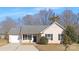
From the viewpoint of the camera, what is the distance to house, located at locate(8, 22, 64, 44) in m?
10.1

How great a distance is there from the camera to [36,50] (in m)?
10.4

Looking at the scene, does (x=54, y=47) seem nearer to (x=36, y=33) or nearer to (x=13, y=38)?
(x=36, y=33)

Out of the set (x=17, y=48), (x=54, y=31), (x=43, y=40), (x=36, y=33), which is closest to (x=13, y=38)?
(x=17, y=48)

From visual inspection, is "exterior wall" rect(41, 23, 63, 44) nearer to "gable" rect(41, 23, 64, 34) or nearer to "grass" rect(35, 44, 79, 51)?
"gable" rect(41, 23, 64, 34)

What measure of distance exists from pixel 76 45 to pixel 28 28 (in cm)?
190

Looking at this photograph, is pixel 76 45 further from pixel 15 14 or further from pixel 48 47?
pixel 15 14

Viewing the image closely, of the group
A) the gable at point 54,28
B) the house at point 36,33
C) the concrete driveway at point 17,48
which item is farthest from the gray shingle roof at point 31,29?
the concrete driveway at point 17,48

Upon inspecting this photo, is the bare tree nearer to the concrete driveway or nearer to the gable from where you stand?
the concrete driveway

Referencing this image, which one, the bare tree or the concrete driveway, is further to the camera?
the concrete driveway

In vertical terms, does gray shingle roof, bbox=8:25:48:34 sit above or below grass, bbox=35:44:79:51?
above

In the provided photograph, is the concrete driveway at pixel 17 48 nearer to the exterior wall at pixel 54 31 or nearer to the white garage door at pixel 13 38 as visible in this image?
the white garage door at pixel 13 38

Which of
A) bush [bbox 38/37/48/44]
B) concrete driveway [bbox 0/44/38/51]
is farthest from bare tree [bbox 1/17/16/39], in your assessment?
bush [bbox 38/37/48/44]

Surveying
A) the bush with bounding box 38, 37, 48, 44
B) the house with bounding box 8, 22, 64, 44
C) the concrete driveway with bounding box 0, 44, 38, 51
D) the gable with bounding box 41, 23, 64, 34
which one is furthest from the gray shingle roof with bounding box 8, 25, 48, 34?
the concrete driveway with bounding box 0, 44, 38, 51

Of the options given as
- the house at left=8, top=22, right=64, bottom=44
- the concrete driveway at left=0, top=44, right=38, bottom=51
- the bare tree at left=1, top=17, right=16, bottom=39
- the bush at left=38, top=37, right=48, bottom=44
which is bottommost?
the concrete driveway at left=0, top=44, right=38, bottom=51
